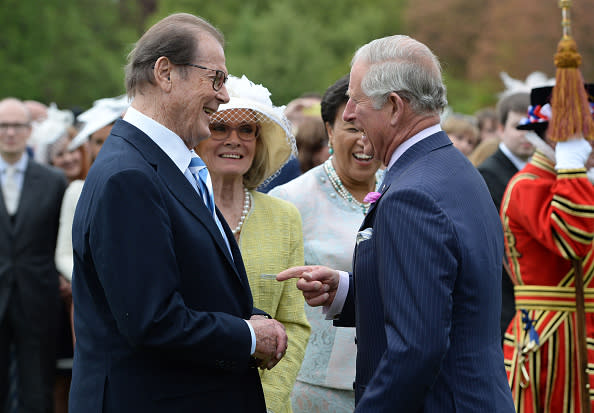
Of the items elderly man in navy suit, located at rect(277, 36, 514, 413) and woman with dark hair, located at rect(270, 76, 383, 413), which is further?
woman with dark hair, located at rect(270, 76, 383, 413)

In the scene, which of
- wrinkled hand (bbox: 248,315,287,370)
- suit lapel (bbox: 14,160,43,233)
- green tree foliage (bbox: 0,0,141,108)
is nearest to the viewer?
wrinkled hand (bbox: 248,315,287,370)

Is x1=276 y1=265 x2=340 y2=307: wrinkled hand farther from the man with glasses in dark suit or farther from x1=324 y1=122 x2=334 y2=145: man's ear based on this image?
the man with glasses in dark suit

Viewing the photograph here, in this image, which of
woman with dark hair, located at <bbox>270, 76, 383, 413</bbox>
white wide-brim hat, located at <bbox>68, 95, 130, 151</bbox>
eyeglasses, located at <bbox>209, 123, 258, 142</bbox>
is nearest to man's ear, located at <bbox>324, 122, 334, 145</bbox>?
woman with dark hair, located at <bbox>270, 76, 383, 413</bbox>

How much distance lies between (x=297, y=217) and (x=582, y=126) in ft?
6.06

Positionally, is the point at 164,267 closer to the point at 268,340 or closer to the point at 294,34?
the point at 268,340

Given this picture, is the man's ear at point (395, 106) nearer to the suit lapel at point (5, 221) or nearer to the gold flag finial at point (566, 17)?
the gold flag finial at point (566, 17)

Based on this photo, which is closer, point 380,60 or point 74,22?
point 380,60

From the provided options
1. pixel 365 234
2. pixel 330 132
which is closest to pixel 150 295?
pixel 365 234

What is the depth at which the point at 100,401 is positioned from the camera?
2.87 metres

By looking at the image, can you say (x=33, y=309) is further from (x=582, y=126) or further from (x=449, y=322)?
(x=449, y=322)

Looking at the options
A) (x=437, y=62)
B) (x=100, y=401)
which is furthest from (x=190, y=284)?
(x=437, y=62)

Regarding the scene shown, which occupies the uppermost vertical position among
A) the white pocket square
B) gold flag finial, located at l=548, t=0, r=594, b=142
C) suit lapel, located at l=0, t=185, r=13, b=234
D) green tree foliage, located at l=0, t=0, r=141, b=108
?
green tree foliage, located at l=0, t=0, r=141, b=108

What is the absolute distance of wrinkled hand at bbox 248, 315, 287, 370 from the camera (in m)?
3.08

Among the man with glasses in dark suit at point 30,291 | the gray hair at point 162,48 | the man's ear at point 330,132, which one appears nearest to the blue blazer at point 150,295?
the gray hair at point 162,48
